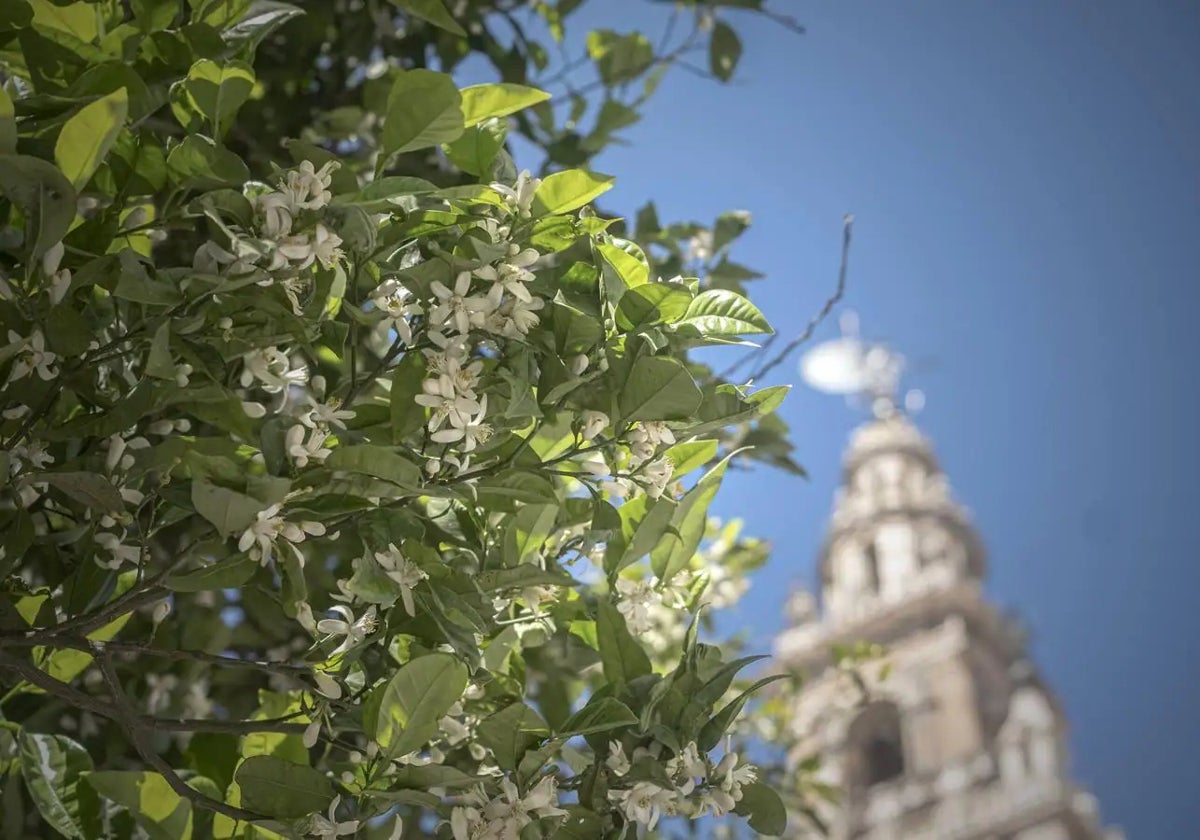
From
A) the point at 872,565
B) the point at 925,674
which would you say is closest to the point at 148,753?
the point at 925,674

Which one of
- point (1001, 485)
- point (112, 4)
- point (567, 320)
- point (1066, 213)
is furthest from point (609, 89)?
point (1001, 485)

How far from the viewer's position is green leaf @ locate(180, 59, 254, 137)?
0.63 meters

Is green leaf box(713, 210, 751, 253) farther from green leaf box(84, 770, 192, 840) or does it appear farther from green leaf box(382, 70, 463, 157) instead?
green leaf box(84, 770, 192, 840)

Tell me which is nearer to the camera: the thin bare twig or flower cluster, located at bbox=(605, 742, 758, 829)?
flower cluster, located at bbox=(605, 742, 758, 829)

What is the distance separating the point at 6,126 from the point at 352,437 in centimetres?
19

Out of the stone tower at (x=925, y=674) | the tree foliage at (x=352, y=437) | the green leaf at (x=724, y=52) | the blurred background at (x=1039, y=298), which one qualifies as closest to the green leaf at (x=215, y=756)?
the tree foliage at (x=352, y=437)

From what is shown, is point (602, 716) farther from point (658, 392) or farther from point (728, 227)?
point (728, 227)

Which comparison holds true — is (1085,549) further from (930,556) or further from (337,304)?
(337,304)

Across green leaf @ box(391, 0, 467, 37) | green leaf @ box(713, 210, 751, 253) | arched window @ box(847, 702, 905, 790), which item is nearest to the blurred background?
arched window @ box(847, 702, 905, 790)

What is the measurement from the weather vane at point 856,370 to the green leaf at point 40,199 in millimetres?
11494

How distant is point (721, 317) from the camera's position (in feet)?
2.12

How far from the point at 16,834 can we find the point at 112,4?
47cm

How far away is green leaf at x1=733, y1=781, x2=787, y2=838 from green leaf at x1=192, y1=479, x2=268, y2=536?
0.96 feet

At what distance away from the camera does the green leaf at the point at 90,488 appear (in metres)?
0.58
